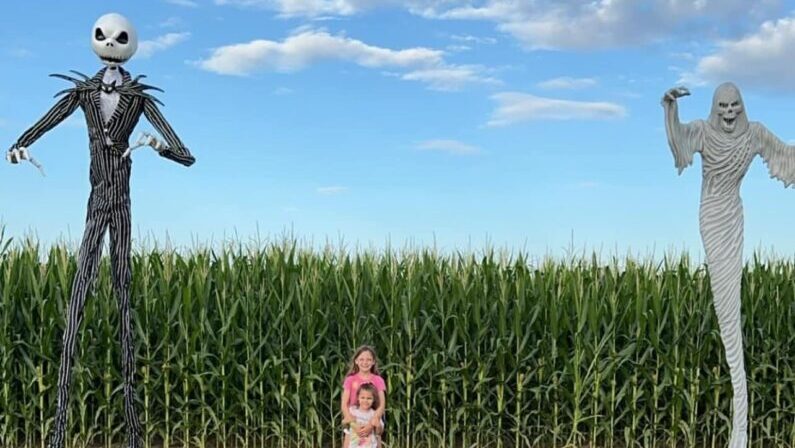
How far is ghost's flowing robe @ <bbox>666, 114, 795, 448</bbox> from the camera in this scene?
6.98 meters

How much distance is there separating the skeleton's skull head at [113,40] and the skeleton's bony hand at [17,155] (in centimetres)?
78

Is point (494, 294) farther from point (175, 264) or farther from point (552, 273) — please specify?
point (175, 264)

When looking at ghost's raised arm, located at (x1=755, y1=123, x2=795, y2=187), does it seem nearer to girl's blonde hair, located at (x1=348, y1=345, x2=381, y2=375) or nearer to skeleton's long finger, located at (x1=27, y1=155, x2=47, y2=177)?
girl's blonde hair, located at (x1=348, y1=345, x2=381, y2=375)

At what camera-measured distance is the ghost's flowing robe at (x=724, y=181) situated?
698 cm

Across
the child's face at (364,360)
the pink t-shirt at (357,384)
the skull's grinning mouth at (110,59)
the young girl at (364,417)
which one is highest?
the skull's grinning mouth at (110,59)

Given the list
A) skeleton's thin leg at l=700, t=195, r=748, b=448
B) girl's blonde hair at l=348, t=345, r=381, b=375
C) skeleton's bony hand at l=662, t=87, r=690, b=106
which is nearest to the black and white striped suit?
girl's blonde hair at l=348, t=345, r=381, b=375

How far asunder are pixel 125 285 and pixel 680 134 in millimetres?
4060

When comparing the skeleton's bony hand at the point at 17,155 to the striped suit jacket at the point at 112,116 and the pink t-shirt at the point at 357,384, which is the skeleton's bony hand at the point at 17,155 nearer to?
the striped suit jacket at the point at 112,116

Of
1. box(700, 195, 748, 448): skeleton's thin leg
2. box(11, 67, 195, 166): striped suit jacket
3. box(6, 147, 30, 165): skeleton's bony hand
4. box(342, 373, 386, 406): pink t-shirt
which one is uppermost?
box(11, 67, 195, 166): striped suit jacket

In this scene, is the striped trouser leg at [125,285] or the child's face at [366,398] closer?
the child's face at [366,398]

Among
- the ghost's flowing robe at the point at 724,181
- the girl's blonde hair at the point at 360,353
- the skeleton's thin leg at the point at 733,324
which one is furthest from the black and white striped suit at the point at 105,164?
the skeleton's thin leg at the point at 733,324

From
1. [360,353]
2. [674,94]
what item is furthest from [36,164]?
[674,94]

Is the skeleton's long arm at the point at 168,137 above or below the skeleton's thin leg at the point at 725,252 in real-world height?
above

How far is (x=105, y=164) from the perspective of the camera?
241 inches
